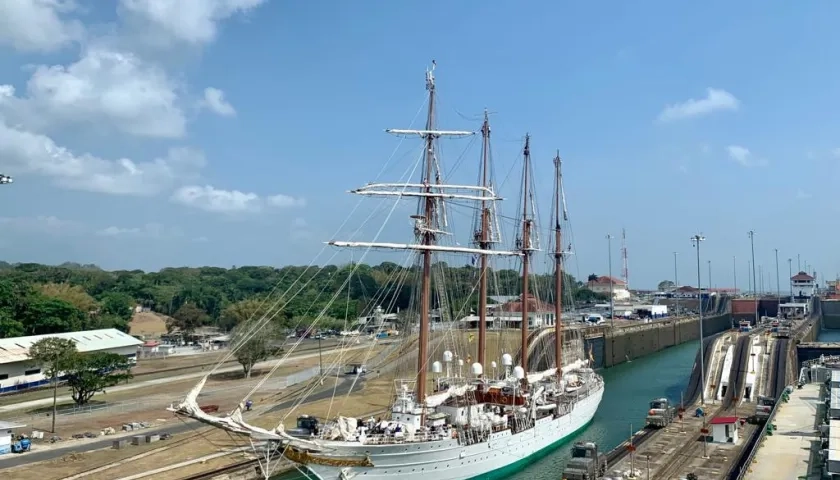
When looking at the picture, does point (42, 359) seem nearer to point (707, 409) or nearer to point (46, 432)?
point (46, 432)

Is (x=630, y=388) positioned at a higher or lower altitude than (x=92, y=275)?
lower

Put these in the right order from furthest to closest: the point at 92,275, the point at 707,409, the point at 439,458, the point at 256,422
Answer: the point at 92,275, the point at 707,409, the point at 256,422, the point at 439,458

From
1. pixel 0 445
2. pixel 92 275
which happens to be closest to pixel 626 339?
pixel 0 445

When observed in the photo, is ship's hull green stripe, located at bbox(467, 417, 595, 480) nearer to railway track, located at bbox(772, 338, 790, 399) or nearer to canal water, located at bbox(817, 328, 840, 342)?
railway track, located at bbox(772, 338, 790, 399)

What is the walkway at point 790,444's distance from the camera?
35281mm

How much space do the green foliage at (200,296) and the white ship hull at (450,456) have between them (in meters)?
9.18

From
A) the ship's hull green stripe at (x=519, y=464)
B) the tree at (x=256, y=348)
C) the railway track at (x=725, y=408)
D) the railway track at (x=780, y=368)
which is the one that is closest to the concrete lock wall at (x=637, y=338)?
the railway track at (x=725, y=408)

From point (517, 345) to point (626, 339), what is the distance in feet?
103

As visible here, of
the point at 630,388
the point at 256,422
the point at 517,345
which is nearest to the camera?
the point at 256,422

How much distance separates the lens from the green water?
46.7m

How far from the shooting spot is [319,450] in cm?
3391

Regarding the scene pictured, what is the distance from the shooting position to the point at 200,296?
16400cm

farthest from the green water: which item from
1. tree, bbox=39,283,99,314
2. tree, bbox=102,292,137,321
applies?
tree, bbox=102,292,137,321

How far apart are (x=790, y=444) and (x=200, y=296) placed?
479 ft
